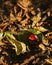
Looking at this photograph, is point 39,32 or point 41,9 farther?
point 41,9

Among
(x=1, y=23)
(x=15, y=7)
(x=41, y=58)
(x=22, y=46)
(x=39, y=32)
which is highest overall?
(x=15, y=7)

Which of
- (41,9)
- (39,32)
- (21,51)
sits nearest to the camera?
(21,51)

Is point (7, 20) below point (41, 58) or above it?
above

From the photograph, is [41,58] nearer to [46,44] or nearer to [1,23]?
[46,44]

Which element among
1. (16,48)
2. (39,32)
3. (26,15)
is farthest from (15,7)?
(16,48)

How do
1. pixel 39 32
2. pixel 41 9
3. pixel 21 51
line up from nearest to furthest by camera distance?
pixel 21 51
pixel 39 32
pixel 41 9

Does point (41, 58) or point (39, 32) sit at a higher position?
point (39, 32)

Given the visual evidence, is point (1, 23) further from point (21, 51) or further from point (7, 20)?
point (21, 51)

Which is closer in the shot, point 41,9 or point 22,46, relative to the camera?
point 22,46

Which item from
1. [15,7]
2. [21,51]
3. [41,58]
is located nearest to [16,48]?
[21,51]
